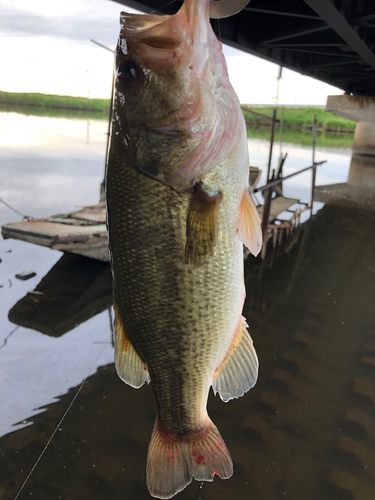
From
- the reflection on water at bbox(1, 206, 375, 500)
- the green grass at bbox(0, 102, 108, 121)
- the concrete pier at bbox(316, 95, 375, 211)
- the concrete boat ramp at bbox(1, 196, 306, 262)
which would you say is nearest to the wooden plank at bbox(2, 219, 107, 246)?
the concrete boat ramp at bbox(1, 196, 306, 262)

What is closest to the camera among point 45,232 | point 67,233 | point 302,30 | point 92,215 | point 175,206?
point 175,206

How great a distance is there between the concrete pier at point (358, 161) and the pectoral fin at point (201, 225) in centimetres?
1511

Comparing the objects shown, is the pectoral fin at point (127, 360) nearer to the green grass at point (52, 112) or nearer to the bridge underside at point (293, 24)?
the bridge underside at point (293, 24)

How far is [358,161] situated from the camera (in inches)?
1129

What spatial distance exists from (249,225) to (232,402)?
3689mm

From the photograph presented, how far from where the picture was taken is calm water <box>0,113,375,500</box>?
3564mm

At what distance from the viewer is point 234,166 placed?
1.38 m

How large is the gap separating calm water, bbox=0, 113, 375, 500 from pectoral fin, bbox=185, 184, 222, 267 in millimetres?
3059

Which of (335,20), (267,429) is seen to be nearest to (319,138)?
(335,20)

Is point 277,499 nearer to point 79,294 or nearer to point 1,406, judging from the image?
point 1,406

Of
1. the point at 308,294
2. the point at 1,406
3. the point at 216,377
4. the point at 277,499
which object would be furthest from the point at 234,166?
the point at 308,294

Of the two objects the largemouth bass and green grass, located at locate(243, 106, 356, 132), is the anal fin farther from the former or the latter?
green grass, located at locate(243, 106, 356, 132)

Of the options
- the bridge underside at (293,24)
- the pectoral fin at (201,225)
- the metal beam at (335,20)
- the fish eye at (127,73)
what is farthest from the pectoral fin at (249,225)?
the metal beam at (335,20)

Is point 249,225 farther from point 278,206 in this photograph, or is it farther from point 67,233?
point 278,206
